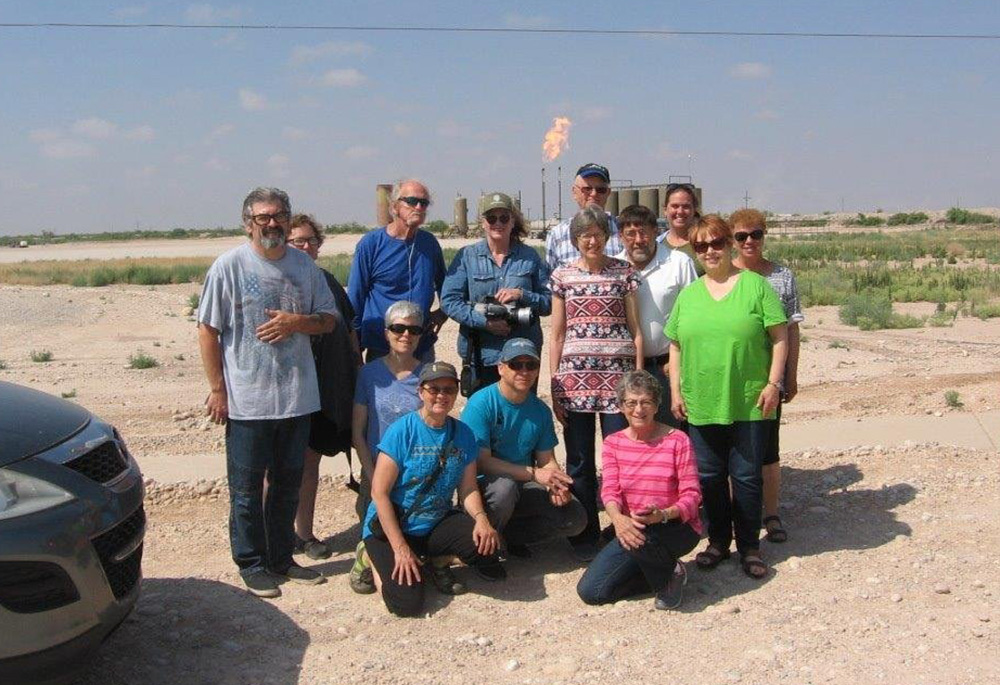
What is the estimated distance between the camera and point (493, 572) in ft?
16.4

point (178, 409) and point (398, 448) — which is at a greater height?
point (398, 448)

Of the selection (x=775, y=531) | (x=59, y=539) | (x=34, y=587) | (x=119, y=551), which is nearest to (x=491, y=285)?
(x=775, y=531)

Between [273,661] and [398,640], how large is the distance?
527 mm

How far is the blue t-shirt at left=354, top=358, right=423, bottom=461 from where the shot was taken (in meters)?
5.02

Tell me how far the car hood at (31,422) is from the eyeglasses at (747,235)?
3172 millimetres

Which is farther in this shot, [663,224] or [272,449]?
[663,224]

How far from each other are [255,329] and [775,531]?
2.92 meters

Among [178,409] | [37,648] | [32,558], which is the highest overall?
[32,558]

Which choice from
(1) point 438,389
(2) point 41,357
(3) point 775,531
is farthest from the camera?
(2) point 41,357

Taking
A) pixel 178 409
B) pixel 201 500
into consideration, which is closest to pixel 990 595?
pixel 201 500

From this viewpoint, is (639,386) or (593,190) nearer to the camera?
(639,386)

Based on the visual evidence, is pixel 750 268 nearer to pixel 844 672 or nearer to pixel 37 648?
pixel 844 672

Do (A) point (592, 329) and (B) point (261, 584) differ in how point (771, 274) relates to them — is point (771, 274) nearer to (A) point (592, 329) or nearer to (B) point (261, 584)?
(A) point (592, 329)

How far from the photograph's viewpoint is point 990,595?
4.56m
